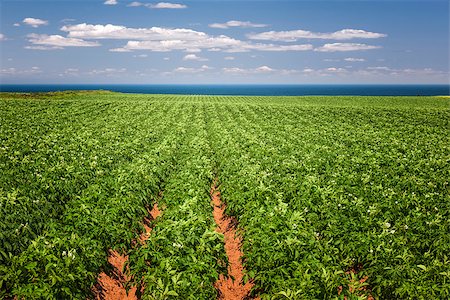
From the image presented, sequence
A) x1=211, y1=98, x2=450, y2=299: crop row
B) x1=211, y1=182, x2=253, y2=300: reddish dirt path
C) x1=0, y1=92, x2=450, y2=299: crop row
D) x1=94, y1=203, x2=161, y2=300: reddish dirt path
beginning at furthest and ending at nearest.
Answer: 1. x1=211, y1=182, x2=253, y2=300: reddish dirt path
2. x1=94, y1=203, x2=161, y2=300: reddish dirt path
3. x1=211, y1=98, x2=450, y2=299: crop row
4. x1=0, y1=92, x2=450, y2=299: crop row

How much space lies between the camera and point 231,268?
336 inches

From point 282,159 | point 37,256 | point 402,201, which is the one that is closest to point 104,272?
point 37,256

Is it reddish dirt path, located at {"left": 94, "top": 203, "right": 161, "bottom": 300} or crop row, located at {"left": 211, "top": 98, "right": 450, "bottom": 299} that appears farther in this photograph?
reddish dirt path, located at {"left": 94, "top": 203, "right": 161, "bottom": 300}

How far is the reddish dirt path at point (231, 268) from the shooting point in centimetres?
755

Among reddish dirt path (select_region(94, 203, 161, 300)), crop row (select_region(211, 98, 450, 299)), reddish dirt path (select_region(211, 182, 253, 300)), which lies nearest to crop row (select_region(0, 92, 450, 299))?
crop row (select_region(211, 98, 450, 299))

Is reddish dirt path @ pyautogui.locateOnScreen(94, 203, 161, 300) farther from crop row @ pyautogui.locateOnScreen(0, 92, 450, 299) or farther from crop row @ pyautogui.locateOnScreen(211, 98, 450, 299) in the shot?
crop row @ pyautogui.locateOnScreen(211, 98, 450, 299)

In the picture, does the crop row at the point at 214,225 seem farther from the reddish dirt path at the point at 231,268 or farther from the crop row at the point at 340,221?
the reddish dirt path at the point at 231,268

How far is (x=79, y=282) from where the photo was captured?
611 centimetres

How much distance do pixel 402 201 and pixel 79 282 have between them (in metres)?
9.82

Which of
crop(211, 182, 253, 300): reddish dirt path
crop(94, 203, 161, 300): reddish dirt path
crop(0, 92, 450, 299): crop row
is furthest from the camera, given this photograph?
crop(211, 182, 253, 300): reddish dirt path

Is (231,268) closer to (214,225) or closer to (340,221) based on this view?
(214,225)

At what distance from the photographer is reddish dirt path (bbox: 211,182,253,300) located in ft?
24.8

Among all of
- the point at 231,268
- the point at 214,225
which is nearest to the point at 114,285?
the point at 214,225

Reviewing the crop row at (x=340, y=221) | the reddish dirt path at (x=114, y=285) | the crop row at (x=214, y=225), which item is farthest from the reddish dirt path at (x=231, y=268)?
the reddish dirt path at (x=114, y=285)
